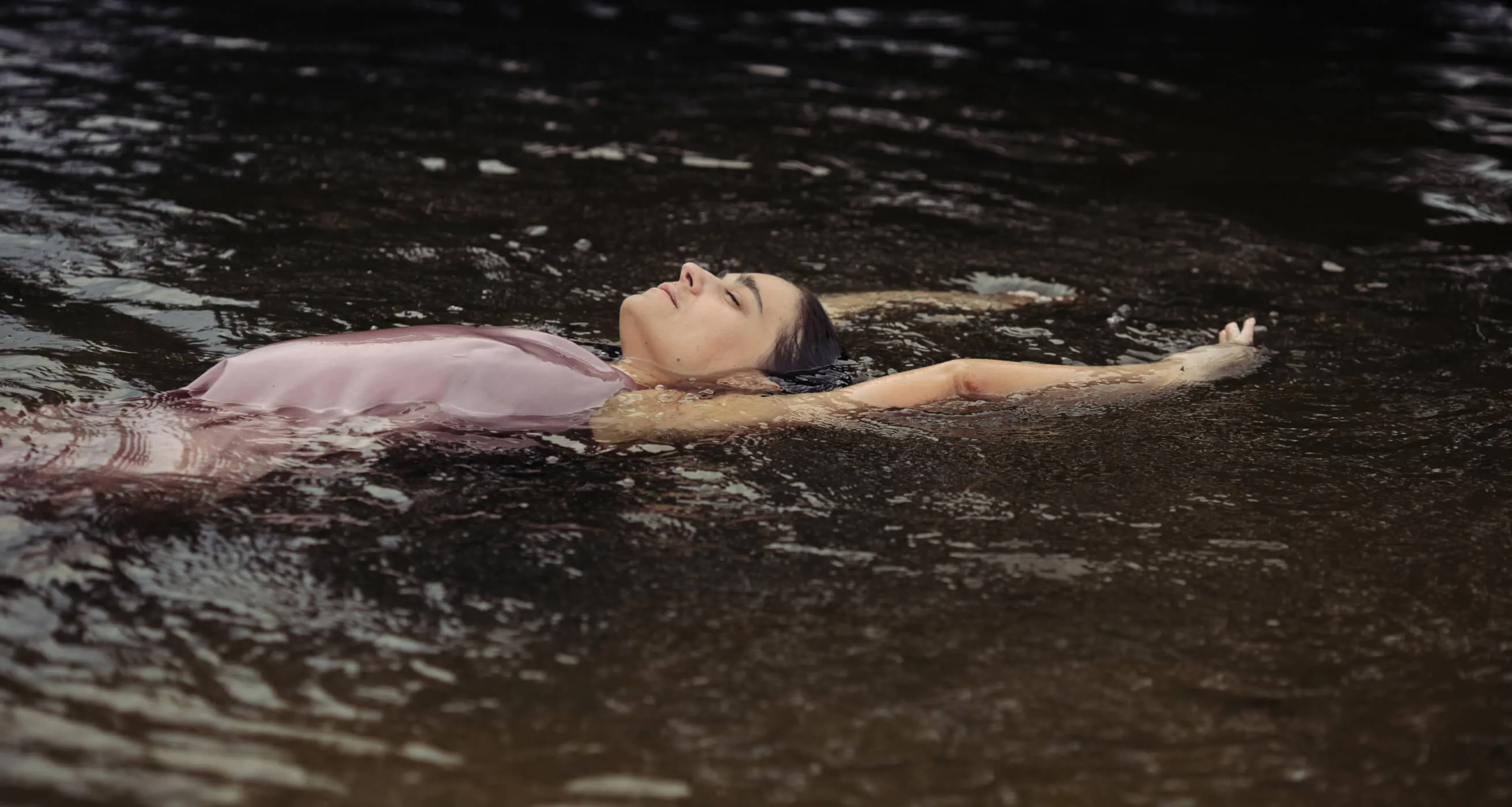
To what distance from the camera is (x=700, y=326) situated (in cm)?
457

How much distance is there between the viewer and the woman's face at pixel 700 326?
14.9 ft

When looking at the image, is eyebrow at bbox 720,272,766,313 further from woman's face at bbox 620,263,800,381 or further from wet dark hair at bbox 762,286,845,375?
wet dark hair at bbox 762,286,845,375

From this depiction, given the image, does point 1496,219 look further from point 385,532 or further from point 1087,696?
point 385,532

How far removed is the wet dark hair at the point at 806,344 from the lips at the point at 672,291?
353mm

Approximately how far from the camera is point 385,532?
356cm

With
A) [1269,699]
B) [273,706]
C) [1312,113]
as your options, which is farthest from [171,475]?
[1312,113]

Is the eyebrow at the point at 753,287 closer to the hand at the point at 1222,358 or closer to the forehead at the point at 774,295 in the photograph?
the forehead at the point at 774,295

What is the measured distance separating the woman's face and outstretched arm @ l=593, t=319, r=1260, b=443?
0.16 meters


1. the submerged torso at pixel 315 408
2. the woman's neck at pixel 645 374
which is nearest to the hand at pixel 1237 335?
the woman's neck at pixel 645 374

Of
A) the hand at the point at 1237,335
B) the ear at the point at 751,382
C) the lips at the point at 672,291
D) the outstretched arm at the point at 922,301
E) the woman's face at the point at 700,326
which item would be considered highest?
the lips at the point at 672,291

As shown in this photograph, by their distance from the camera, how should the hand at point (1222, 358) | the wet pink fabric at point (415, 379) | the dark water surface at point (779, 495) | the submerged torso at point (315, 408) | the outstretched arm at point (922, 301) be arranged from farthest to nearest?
the outstretched arm at point (922, 301) → the hand at point (1222, 358) → the wet pink fabric at point (415, 379) → the submerged torso at point (315, 408) → the dark water surface at point (779, 495)

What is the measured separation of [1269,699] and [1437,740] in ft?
1.09

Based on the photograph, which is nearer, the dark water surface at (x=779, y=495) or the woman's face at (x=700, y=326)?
the dark water surface at (x=779, y=495)

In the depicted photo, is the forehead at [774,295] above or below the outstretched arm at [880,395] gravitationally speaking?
above
